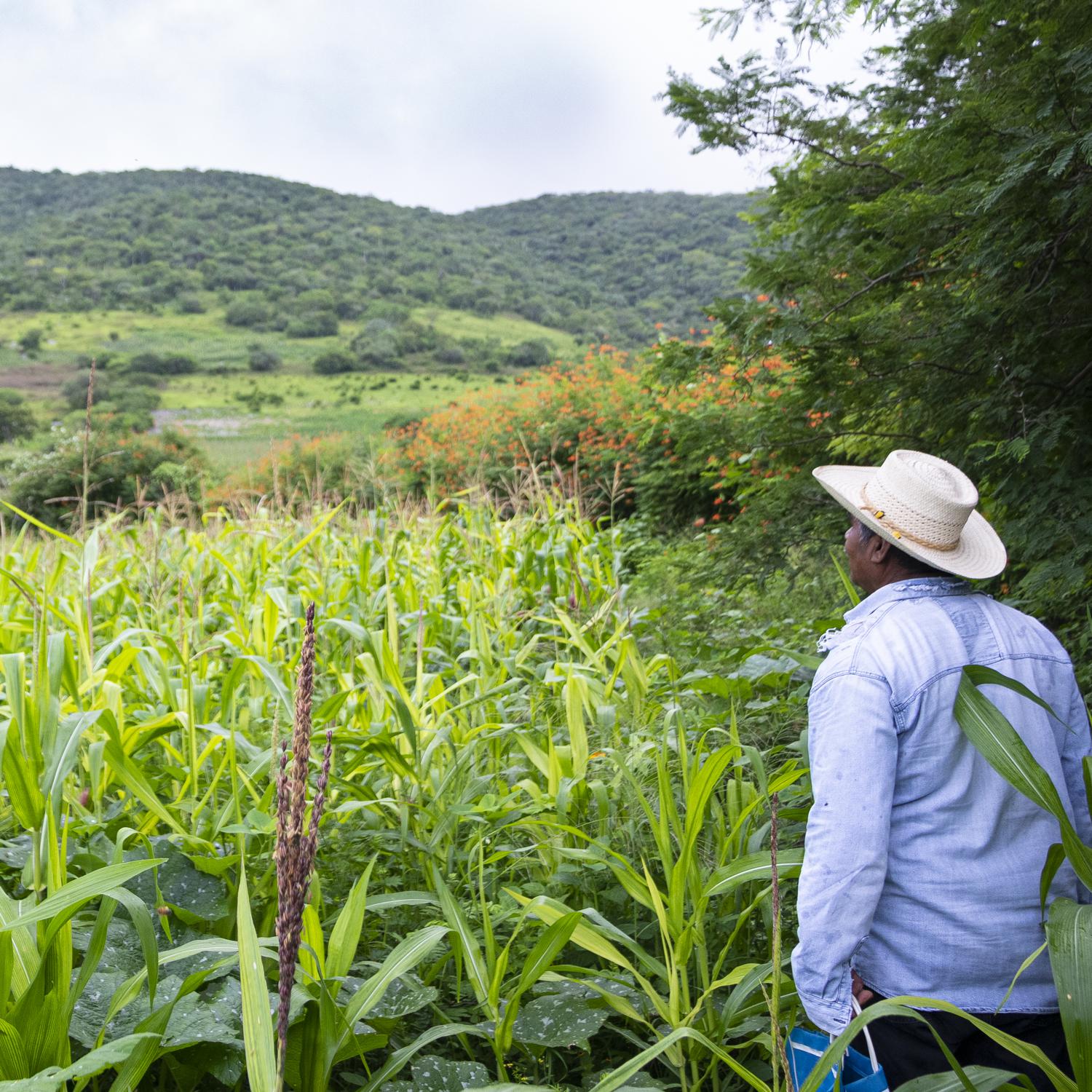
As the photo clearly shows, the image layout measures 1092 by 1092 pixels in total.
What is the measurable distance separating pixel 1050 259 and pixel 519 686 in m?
2.51

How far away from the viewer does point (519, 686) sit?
383cm

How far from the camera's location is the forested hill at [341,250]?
60.8 metres

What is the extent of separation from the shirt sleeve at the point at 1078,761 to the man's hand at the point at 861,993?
1.39 ft

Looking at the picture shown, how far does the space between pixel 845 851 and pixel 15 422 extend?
1402 inches

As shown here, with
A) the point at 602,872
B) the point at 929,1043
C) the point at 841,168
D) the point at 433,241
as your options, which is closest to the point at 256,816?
the point at 602,872

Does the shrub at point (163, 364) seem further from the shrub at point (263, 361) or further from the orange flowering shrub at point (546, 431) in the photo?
the orange flowering shrub at point (546, 431)

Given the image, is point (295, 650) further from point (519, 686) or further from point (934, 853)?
point (934, 853)

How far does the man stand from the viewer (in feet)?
4.40

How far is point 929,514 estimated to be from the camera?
5.08 feet

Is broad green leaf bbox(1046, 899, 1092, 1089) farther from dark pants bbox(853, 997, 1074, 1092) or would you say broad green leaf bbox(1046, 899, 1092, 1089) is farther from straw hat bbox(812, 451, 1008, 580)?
straw hat bbox(812, 451, 1008, 580)

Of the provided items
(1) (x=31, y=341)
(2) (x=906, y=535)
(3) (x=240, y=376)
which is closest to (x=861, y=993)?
(2) (x=906, y=535)

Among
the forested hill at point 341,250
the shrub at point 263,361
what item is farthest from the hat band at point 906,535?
the shrub at point 263,361

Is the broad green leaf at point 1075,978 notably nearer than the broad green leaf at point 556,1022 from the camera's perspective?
Yes

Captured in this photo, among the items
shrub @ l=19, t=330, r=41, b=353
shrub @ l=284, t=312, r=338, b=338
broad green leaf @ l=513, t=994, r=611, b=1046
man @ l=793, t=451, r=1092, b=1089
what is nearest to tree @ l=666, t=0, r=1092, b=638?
man @ l=793, t=451, r=1092, b=1089
